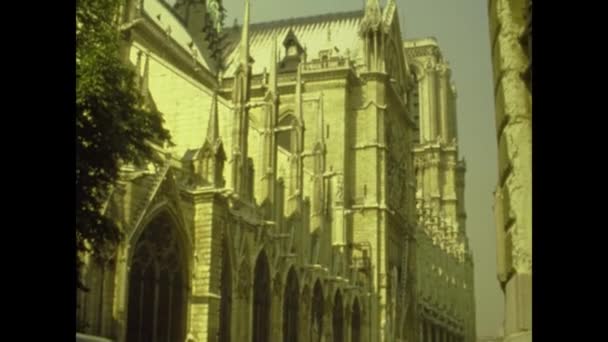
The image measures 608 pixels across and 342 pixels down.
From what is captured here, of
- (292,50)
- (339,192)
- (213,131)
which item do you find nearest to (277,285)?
(213,131)

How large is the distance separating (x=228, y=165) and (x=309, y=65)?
12830 millimetres

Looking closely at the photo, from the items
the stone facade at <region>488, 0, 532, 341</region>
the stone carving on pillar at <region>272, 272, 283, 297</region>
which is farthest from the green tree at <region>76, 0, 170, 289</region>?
the stone carving on pillar at <region>272, 272, 283, 297</region>

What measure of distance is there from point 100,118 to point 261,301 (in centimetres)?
1091

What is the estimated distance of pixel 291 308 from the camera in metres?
22.8

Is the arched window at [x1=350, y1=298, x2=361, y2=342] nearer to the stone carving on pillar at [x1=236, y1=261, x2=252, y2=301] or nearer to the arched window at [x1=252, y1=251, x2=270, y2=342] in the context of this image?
the arched window at [x1=252, y1=251, x2=270, y2=342]

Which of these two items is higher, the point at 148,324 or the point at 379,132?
the point at 379,132

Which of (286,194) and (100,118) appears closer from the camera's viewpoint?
(100,118)

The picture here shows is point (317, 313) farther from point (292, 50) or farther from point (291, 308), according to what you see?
point (292, 50)

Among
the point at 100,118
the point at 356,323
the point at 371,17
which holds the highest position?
the point at 371,17

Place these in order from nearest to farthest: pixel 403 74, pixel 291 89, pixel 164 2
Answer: pixel 164 2
pixel 291 89
pixel 403 74

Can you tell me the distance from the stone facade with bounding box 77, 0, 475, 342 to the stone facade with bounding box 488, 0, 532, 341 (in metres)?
7.39
